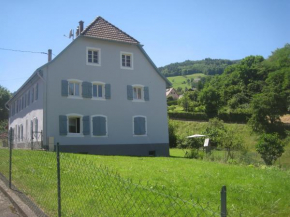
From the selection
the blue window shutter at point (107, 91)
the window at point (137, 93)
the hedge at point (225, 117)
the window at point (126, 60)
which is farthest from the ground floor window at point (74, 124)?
the hedge at point (225, 117)

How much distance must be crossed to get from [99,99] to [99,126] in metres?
2.03

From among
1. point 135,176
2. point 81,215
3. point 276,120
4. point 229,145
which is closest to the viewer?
point 81,215

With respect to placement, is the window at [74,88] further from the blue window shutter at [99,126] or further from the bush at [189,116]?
the bush at [189,116]

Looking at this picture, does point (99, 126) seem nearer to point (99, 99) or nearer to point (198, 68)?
point (99, 99)

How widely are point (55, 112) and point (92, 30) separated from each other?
6931mm

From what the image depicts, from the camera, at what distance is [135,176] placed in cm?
866

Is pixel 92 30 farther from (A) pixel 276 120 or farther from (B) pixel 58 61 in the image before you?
(A) pixel 276 120

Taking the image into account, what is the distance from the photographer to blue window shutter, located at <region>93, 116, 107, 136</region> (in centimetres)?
2239

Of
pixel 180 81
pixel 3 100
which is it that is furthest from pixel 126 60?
pixel 180 81

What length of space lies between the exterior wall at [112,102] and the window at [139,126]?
284mm

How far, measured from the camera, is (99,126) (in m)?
22.5

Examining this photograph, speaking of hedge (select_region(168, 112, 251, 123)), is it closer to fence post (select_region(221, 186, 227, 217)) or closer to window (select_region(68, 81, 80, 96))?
window (select_region(68, 81, 80, 96))

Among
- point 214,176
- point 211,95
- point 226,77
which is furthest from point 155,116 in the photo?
point 226,77

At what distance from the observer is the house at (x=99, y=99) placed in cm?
2128
